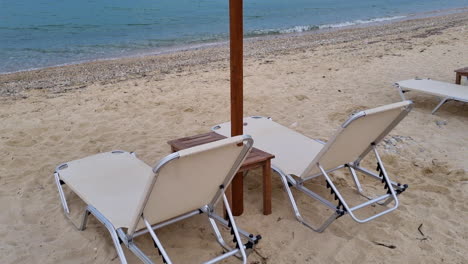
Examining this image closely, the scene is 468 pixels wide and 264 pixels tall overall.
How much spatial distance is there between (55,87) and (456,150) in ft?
A: 23.9

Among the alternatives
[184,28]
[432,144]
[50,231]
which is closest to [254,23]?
[184,28]

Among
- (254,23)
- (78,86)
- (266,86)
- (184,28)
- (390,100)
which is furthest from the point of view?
(254,23)

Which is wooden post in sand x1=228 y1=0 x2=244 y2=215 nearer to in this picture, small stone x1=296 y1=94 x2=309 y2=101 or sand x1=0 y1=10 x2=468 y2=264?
sand x1=0 y1=10 x2=468 y2=264

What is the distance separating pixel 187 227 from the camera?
10.2ft

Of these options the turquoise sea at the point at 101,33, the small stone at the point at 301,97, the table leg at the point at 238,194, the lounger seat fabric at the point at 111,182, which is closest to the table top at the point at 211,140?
the table leg at the point at 238,194

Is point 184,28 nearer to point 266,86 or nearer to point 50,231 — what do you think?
point 266,86

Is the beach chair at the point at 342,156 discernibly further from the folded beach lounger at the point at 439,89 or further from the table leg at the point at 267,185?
the folded beach lounger at the point at 439,89

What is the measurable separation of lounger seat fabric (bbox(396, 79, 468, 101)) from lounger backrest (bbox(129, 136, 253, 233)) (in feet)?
12.3

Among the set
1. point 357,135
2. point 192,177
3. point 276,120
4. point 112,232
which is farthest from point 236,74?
point 276,120

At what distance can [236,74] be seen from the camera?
283 cm

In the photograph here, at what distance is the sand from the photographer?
2.84 metres

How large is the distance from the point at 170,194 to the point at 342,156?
1.36 m

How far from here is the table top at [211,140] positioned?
306 centimetres

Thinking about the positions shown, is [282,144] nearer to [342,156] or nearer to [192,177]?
[342,156]
